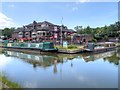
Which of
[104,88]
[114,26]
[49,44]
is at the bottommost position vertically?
[104,88]

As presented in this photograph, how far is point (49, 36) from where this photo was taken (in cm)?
5291

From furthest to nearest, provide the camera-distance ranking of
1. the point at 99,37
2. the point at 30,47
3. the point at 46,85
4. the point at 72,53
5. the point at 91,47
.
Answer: the point at 99,37 → the point at 30,47 → the point at 91,47 → the point at 72,53 → the point at 46,85

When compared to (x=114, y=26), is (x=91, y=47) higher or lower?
lower

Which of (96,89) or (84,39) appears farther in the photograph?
(84,39)

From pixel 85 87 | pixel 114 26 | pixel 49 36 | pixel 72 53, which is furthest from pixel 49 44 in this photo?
pixel 114 26

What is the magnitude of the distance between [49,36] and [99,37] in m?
16.1

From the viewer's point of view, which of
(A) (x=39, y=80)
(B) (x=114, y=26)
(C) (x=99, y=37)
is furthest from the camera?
(B) (x=114, y=26)

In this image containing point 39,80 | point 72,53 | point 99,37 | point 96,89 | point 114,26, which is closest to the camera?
point 96,89

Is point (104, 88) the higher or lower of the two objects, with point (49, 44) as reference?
lower

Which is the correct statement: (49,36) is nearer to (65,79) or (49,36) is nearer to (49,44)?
(49,44)

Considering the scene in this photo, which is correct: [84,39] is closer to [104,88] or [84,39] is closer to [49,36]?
[49,36]

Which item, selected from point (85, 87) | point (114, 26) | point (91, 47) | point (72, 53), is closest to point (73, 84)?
point (85, 87)

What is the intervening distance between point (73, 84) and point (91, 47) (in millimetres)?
18244

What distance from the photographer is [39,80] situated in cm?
1059
